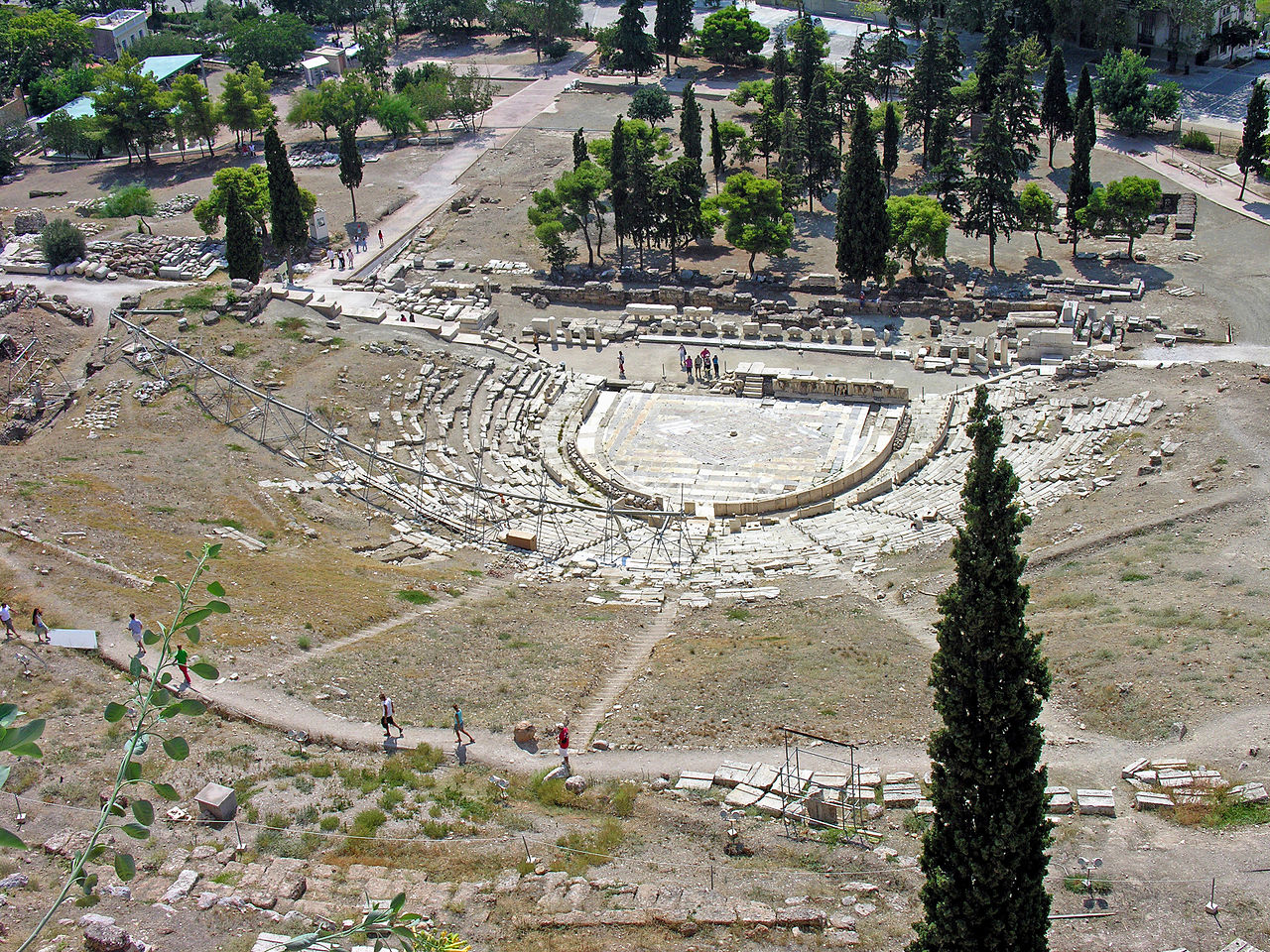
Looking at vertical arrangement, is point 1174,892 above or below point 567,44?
below

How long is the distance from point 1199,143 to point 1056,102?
1012 centimetres

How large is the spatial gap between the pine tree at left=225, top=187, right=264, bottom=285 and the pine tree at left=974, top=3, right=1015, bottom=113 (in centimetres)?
5136

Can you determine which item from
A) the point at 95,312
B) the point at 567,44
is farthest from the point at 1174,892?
the point at 567,44

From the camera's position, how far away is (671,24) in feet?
372

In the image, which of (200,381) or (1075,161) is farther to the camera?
(1075,161)

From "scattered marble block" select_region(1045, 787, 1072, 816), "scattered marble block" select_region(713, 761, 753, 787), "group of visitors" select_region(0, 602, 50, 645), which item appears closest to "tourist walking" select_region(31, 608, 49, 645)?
"group of visitors" select_region(0, 602, 50, 645)

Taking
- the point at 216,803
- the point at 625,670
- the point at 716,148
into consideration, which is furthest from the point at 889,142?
the point at 216,803

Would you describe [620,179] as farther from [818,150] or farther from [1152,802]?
[1152,802]

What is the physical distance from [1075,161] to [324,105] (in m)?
56.2

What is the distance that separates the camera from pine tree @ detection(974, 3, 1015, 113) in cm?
8888

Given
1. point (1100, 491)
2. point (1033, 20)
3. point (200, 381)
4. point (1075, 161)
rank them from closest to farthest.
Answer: point (1100, 491) → point (200, 381) → point (1075, 161) → point (1033, 20)

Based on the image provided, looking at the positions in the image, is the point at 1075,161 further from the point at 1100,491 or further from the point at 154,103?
the point at 154,103

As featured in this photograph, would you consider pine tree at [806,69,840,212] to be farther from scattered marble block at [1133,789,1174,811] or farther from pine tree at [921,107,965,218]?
scattered marble block at [1133,789,1174,811]

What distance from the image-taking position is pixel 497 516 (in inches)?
1911
